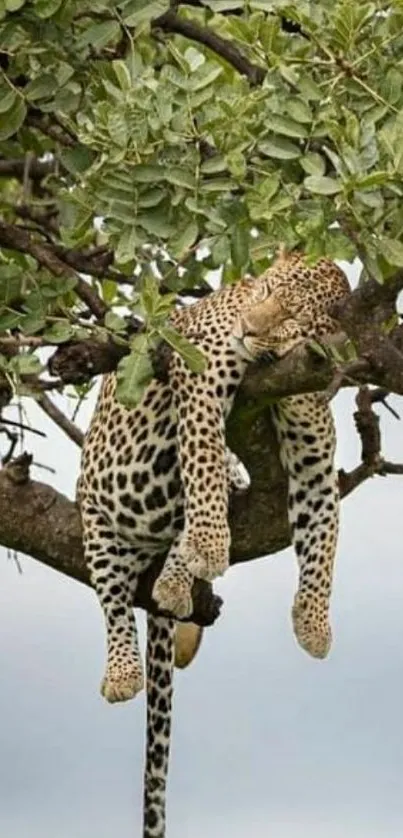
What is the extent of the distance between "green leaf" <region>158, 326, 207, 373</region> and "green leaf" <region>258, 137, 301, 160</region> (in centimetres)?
59

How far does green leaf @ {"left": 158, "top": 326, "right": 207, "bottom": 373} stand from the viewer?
33.1 feet

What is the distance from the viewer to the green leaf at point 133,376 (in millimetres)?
10172

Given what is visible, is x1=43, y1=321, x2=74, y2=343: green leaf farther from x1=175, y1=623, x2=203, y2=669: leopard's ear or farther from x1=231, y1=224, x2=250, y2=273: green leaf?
x1=175, y1=623, x2=203, y2=669: leopard's ear

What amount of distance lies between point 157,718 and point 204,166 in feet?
11.0

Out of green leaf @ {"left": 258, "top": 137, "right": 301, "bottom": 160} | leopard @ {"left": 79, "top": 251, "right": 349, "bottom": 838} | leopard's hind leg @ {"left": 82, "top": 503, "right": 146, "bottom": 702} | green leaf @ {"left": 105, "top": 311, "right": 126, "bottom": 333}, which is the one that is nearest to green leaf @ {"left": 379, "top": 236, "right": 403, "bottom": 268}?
green leaf @ {"left": 258, "top": 137, "right": 301, "bottom": 160}

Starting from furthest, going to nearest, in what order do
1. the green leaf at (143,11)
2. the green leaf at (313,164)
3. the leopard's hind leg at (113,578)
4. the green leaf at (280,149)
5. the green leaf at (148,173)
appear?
the leopard's hind leg at (113,578) → the green leaf at (143,11) → the green leaf at (148,173) → the green leaf at (280,149) → the green leaf at (313,164)

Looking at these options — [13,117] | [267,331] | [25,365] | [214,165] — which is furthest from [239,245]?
[267,331]

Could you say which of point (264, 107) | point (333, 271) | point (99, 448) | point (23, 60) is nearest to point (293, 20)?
point (264, 107)

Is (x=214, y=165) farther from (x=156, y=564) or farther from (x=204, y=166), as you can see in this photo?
(x=156, y=564)

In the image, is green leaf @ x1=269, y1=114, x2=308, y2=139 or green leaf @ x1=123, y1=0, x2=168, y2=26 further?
green leaf @ x1=123, y1=0, x2=168, y2=26

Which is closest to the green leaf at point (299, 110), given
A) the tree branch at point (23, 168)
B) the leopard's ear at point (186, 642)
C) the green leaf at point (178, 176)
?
the green leaf at point (178, 176)

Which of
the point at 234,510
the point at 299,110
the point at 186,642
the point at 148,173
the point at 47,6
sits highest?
the point at 299,110

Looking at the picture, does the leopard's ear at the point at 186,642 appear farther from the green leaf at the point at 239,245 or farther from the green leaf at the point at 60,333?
the green leaf at the point at 239,245

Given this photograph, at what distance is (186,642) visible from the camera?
12930mm
